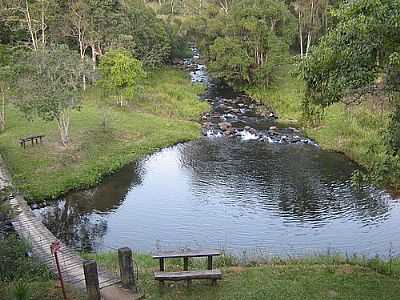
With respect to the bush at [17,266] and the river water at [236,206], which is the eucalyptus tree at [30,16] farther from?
the bush at [17,266]

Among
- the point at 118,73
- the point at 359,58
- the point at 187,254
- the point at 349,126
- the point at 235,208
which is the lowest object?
the point at 235,208

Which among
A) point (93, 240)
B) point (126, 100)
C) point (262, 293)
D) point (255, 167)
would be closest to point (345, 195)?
point (255, 167)

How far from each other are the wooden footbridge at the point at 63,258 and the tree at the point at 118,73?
21.2 meters

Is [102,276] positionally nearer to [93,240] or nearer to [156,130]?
[93,240]

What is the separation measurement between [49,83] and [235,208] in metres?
14.7

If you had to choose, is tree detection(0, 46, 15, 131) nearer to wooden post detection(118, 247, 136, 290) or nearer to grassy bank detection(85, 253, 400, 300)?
grassy bank detection(85, 253, 400, 300)

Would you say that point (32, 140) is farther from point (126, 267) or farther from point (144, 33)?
point (144, 33)

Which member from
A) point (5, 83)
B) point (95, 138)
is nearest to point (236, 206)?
point (95, 138)

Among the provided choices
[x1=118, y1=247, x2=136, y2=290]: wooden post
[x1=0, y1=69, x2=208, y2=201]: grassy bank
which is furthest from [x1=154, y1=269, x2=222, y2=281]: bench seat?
[x1=0, y1=69, x2=208, y2=201]: grassy bank

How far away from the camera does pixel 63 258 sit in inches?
770

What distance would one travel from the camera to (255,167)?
37.3 m

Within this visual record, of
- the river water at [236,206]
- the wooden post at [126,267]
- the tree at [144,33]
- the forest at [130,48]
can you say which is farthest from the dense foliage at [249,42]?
the wooden post at [126,267]

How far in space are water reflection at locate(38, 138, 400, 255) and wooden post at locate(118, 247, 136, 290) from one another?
10.4 metres

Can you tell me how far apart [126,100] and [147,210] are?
23.4 meters
